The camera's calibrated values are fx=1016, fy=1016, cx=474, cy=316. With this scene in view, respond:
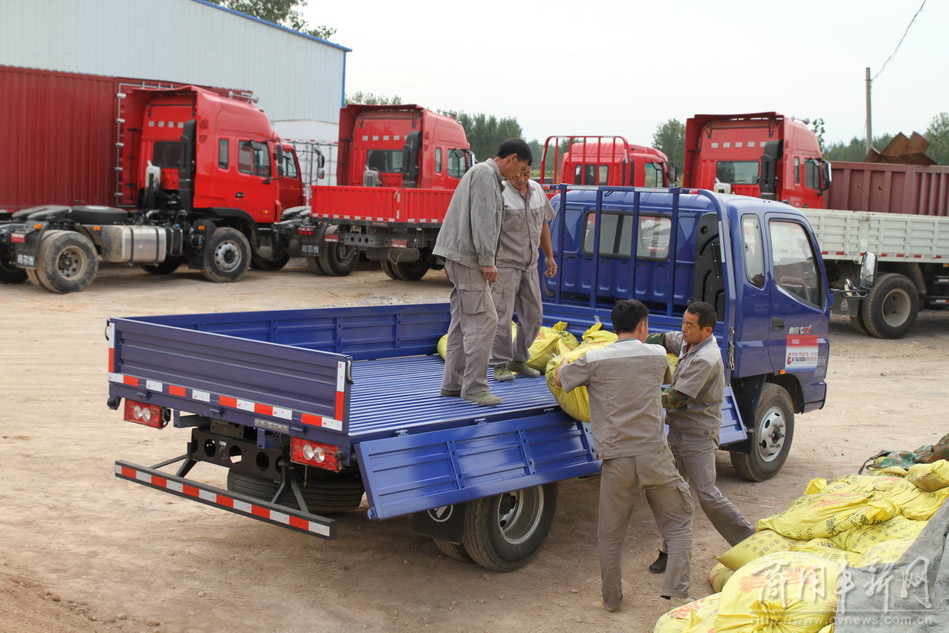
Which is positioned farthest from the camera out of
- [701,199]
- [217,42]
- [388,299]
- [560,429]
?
[217,42]

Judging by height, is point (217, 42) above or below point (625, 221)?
above

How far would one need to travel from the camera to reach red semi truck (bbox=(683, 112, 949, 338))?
602 inches

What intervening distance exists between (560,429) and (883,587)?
2514 mm

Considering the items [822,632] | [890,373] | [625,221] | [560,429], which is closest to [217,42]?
→ [890,373]

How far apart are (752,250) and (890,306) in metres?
10.3

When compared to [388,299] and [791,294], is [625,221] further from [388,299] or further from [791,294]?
[388,299]

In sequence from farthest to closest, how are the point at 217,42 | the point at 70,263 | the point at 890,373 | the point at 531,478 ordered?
the point at 217,42, the point at 70,263, the point at 890,373, the point at 531,478

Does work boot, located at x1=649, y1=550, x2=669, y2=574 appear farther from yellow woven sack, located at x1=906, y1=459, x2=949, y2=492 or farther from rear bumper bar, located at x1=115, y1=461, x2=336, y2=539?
rear bumper bar, located at x1=115, y1=461, x2=336, y2=539

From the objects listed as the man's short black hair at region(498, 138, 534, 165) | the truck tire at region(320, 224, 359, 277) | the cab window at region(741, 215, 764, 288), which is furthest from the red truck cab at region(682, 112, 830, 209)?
the man's short black hair at region(498, 138, 534, 165)

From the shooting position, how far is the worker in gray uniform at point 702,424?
5676 millimetres

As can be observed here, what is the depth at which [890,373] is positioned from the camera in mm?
13109

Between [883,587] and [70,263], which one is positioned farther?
[70,263]

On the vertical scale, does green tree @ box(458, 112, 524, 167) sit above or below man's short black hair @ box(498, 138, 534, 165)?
above

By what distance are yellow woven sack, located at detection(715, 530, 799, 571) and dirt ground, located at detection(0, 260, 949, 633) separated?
0.25 m
